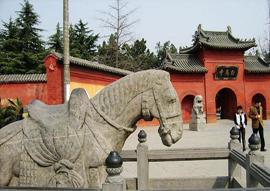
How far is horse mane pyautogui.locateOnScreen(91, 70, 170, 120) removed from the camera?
175 centimetres

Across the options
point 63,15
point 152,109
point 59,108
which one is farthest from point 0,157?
point 63,15

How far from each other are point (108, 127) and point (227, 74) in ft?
54.1

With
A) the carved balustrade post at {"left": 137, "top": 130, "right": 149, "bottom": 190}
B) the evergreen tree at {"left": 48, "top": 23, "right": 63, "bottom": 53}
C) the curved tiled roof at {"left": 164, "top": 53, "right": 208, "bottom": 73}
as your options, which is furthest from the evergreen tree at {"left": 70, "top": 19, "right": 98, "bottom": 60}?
the carved balustrade post at {"left": 137, "top": 130, "right": 149, "bottom": 190}

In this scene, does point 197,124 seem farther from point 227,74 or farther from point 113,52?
point 113,52

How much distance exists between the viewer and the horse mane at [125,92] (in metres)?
1.75

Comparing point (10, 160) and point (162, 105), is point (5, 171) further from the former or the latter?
point (162, 105)

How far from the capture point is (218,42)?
1741 cm

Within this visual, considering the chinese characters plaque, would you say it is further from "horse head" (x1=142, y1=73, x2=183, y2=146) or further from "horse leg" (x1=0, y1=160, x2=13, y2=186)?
"horse leg" (x1=0, y1=160, x2=13, y2=186)

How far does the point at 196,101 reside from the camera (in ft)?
42.4

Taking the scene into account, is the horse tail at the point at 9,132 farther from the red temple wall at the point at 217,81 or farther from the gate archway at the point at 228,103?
the gate archway at the point at 228,103

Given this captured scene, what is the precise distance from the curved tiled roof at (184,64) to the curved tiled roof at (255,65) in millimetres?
3719

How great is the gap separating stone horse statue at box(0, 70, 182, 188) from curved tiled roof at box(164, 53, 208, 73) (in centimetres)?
1420

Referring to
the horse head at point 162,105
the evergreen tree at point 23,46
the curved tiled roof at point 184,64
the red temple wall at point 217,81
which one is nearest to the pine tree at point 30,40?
the evergreen tree at point 23,46

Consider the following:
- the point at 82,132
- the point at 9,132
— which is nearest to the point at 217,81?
the point at 82,132
